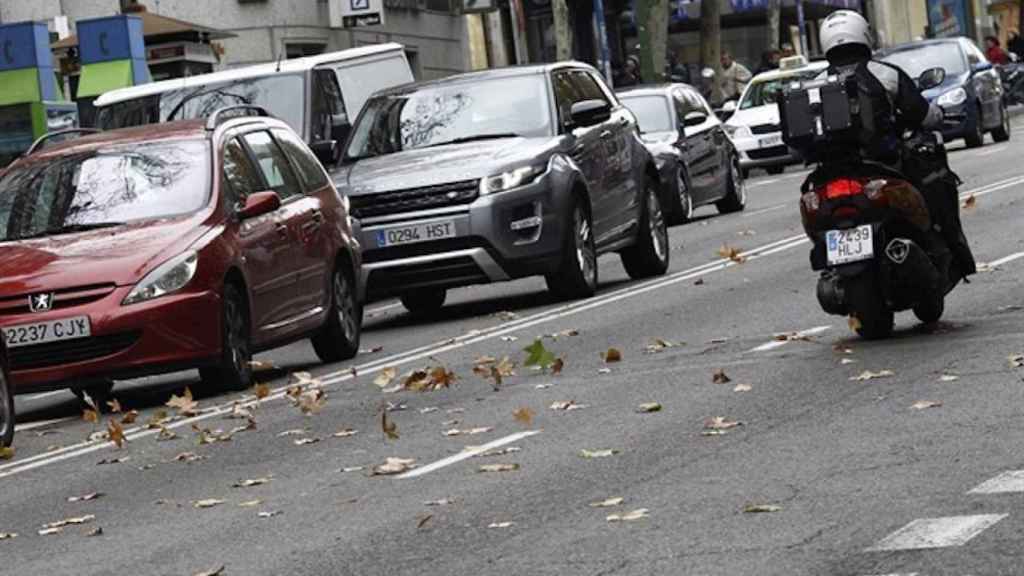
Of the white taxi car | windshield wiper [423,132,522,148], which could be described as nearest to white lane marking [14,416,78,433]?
windshield wiper [423,132,522,148]

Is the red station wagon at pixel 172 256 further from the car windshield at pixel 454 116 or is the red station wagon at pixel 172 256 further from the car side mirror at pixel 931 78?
the car side mirror at pixel 931 78

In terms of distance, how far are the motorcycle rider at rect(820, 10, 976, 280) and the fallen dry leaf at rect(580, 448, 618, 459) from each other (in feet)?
12.9

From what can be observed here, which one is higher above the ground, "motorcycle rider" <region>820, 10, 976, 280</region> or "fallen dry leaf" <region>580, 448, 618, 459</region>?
"motorcycle rider" <region>820, 10, 976, 280</region>

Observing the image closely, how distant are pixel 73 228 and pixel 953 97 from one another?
27168 mm

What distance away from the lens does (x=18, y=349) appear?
15922mm

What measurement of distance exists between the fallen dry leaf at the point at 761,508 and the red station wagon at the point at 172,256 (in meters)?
6.73

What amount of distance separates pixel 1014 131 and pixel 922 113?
1450 inches

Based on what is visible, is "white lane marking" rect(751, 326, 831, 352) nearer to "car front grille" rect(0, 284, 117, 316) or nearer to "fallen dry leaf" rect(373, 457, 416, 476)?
"car front grille" rect(0, 284, 117, 316)

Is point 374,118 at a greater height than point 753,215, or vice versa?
point 374,118

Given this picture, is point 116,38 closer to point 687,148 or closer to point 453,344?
point 687,148

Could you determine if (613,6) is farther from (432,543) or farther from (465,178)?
(432,543)

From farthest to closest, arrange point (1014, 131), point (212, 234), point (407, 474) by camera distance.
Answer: point (1014, 131), point (212, 234), point (407, 474)

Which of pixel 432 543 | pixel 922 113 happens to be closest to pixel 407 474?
pixel 432 543

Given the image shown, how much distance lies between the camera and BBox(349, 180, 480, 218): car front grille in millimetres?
20719
